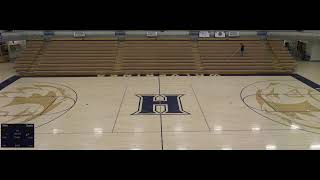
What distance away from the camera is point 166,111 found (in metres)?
9.62

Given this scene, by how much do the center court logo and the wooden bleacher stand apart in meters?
4.35

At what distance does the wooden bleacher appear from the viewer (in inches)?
619

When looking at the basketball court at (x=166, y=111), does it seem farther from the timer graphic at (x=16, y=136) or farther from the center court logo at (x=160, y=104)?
the timer graphic at (x=16, y=136)

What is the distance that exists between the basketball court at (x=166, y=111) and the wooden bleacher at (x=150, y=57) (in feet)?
4.07

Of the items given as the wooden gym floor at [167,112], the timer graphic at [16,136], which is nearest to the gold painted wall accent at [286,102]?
the wooden gym floor at [167,112]

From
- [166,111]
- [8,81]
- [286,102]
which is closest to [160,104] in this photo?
[166,111]

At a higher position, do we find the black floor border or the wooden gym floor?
the black floor border

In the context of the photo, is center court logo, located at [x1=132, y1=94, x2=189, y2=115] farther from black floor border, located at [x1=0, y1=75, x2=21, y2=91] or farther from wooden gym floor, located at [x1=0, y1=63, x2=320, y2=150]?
black floor border, located at [x1=0, y1=75, x2=21, y2=91]

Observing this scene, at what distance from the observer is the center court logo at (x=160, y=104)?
952 centimetres

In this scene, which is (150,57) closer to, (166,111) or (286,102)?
(166,111)

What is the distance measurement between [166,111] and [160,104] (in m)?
0.83

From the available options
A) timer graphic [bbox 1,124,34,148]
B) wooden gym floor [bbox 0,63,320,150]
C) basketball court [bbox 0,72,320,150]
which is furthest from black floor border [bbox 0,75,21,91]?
timer graphic [bbox 1,124,34,148]
